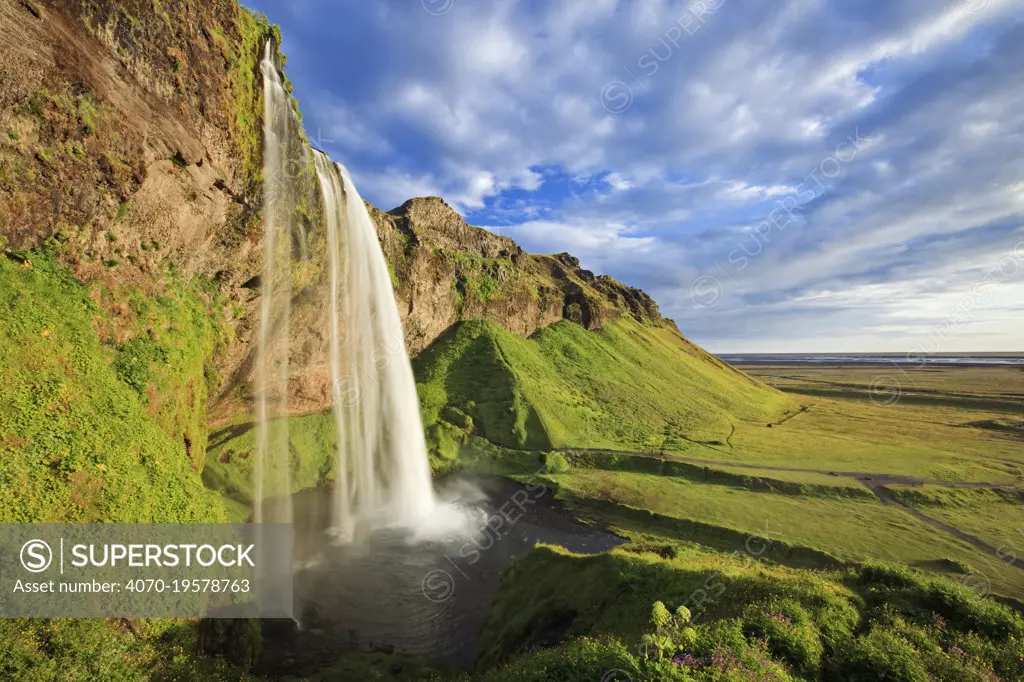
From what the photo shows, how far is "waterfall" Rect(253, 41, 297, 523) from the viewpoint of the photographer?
82.3 ft

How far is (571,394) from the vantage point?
177ft

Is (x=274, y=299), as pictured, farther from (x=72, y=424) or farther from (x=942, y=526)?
(x=942, y=526)

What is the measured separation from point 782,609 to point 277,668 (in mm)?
15412

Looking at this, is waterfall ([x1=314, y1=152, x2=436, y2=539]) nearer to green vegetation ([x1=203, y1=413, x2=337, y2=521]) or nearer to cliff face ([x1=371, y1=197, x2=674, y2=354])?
green vegetation ([x1=203, y1=413, x2=337, y2=521])

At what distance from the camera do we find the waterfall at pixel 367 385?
30109 millimetres

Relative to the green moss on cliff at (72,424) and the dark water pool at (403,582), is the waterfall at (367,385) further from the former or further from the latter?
the green moss on cliff at (72,424)

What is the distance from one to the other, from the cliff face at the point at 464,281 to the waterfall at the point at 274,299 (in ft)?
53.7

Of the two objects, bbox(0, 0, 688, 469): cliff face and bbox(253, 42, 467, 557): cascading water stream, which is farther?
bbox(253, 42, 467, 557): cascading water stream

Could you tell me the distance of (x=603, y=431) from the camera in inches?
1900

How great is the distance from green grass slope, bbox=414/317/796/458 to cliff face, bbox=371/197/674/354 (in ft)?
9.32

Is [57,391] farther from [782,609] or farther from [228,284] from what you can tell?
[782,609]

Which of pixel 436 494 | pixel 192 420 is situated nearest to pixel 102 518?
pixel 192 420

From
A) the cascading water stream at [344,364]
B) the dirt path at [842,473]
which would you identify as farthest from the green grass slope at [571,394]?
the cascading water stream at [344,364]

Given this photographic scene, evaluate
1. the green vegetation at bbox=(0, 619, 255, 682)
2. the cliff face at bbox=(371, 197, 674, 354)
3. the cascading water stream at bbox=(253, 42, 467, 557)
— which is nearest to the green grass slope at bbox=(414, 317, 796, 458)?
the cliff face at bbox=(371, 197, 674, 354)
